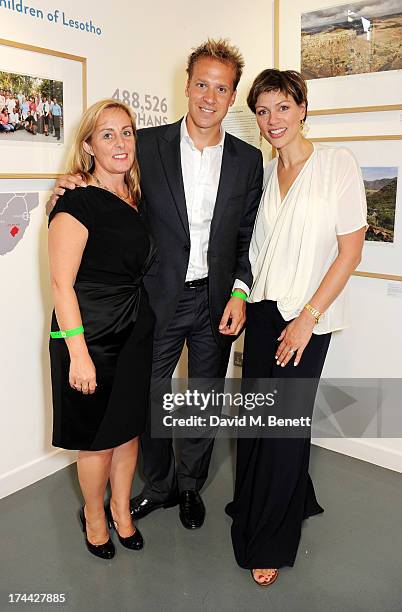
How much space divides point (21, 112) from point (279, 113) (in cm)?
108

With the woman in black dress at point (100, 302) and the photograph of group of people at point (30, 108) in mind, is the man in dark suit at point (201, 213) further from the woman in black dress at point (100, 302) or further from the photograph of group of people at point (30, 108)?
the photograph of group of people at point (30, 108)

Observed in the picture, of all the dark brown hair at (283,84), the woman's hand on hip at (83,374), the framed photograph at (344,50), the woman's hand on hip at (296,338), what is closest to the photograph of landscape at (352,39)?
the framed photograph at (344,50)

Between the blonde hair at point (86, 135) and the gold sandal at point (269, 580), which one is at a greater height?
the blonde hair at point (86, 135)

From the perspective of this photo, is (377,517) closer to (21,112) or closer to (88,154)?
(88,154)

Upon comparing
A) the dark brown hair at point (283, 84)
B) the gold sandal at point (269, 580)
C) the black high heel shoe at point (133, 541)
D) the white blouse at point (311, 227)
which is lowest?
the gold sandal at point (269, 580)

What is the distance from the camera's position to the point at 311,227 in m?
2.03

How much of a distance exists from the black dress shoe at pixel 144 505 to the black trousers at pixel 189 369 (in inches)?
0.9

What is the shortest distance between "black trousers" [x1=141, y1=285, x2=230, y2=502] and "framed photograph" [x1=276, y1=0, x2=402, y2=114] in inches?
48.7

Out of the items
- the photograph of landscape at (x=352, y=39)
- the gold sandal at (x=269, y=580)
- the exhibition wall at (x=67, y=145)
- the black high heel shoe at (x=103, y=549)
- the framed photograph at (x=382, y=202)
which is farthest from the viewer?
the framed photograph at (x=382, y=202)

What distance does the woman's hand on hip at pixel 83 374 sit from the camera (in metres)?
1.97

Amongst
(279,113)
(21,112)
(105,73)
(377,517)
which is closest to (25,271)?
(21,112)

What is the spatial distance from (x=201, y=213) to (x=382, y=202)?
1.04m

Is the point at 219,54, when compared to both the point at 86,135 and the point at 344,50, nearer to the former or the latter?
the point at 86,135

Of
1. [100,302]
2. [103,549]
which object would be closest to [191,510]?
[103,549]
